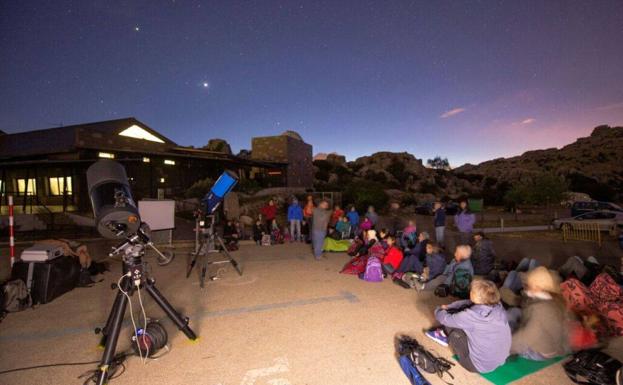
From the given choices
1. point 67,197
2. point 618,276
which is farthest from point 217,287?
point 67,197

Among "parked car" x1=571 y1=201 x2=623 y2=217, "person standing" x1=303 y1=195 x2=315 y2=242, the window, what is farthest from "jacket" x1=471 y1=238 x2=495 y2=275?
the window

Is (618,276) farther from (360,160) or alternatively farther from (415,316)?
(360,160)

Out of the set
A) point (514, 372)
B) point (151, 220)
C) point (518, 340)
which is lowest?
point (514, 372)

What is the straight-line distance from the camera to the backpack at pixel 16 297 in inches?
203

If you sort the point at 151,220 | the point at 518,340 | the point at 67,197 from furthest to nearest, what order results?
the point at 67,197 < the point at 151,220 < the point at 518,340

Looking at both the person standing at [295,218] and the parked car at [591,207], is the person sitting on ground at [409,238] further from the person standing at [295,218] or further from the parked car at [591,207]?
the parked car at [591,207]

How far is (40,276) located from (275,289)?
173 inches

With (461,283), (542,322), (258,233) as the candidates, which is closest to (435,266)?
(461,283)

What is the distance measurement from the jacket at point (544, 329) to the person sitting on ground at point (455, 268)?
Result: 1.95m

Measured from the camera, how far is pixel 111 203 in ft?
10.1

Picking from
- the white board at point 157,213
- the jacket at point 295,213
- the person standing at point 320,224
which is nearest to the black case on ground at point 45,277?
the white board at point 157,213

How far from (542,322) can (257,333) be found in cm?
358

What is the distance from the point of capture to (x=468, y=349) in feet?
11.0

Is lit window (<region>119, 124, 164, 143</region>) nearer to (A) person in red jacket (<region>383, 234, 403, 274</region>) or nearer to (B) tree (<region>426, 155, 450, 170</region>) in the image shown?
(A) person in red jacket (<region>383, 234, 403, 274</region>)
